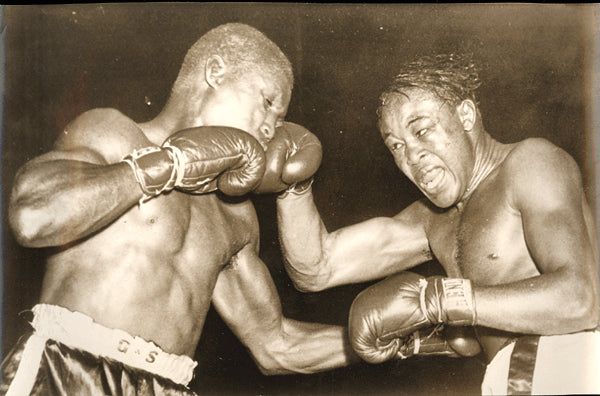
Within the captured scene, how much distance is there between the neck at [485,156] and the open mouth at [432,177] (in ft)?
0.50

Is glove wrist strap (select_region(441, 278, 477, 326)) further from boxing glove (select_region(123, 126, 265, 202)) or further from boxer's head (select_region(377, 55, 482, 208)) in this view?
boxing glove (select_region(123, 126, 265, 202))

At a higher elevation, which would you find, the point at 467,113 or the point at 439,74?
the point at 439,74

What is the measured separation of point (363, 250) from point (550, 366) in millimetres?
937

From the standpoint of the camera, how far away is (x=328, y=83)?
3.10m

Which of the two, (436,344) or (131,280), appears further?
(436,344)

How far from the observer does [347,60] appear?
3088 millimetres

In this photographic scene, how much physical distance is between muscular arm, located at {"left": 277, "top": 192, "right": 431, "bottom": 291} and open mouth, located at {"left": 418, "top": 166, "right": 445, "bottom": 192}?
153mm

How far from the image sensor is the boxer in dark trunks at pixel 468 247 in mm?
2852

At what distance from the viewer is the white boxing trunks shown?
2.88 m

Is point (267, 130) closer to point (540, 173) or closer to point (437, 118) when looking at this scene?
point (437, 118)

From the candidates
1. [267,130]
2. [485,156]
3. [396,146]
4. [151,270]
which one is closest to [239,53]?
[267,130]

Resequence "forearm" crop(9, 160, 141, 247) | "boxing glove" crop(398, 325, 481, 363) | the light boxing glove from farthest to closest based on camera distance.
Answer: "boxing glove" crop(398, 325, 481, 363) < the light boxing glove < "forearm" crop(9, 160, 141, 247)

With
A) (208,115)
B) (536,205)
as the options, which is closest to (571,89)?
(536,205)

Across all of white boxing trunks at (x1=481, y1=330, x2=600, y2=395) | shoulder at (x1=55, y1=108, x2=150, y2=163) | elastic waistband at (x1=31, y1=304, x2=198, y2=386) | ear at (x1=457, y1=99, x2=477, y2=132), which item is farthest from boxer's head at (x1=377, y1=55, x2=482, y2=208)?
elastic waistband at (x1=31, y1=304, x2=198, y2=386)
